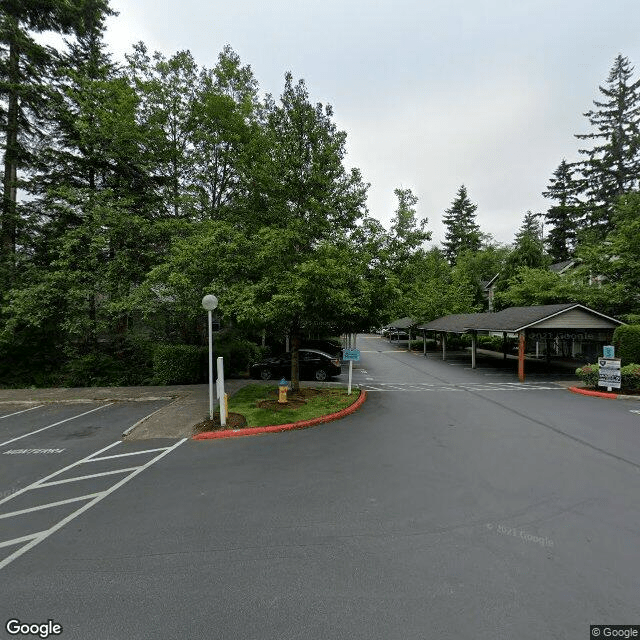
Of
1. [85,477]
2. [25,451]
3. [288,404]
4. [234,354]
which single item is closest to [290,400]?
[288,404]

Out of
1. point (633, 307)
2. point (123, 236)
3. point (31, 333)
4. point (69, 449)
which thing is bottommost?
point (69, 449)

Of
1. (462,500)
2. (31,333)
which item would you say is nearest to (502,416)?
(462,500)

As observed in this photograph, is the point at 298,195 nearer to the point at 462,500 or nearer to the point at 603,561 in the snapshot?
the point at 462,500

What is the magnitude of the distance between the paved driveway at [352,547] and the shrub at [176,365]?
8219 mm

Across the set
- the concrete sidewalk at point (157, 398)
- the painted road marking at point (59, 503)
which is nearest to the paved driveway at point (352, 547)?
the painted road marking at point (59, 503)

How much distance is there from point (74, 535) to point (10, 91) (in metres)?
21.5

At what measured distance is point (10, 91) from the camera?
49.9 ft

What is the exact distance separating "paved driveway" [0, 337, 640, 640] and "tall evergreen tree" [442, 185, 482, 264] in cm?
5846

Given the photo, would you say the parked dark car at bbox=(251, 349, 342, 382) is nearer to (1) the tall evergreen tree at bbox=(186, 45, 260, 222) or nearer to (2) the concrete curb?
(1) the tall evergreen tree at bbox=(186, 45, 260, 222)

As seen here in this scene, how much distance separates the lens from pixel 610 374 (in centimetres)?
1179

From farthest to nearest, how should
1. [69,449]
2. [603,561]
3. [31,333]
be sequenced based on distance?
1. [31,333]
2. [69,449]
3. [603,561]

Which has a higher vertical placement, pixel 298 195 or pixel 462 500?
pixel 298 195

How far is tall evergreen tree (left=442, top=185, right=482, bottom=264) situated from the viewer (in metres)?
58.6

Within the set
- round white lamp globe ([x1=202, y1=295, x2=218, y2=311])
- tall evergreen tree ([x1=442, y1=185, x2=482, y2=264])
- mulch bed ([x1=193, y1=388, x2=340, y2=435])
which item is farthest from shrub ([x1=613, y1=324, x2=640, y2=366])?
tall evergreen tree ([x1=442, y1=185, x2=482, y2=264])
